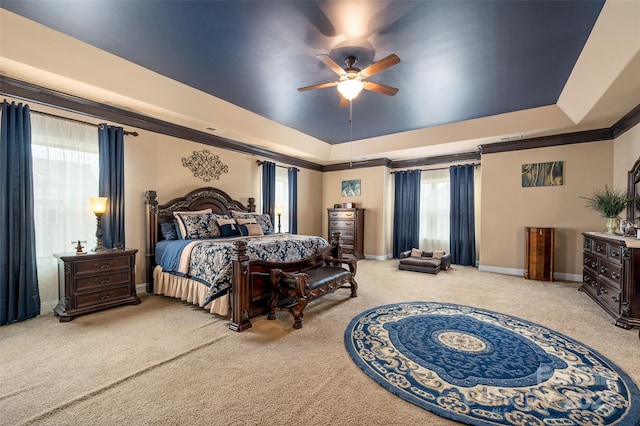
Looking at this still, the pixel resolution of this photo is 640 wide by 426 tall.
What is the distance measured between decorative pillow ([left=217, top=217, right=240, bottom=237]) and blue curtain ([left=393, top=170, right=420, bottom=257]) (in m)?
4.48

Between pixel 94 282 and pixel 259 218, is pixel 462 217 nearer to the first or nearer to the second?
pixel 259 218

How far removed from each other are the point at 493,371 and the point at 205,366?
91.7 inches

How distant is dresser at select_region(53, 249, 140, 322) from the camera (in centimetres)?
313

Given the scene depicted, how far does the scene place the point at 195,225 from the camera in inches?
171

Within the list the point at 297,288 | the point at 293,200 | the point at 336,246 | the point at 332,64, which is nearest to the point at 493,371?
the point at 297,288

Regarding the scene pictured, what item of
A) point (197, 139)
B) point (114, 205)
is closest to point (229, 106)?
point (197, 139)

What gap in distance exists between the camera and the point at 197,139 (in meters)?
5.01

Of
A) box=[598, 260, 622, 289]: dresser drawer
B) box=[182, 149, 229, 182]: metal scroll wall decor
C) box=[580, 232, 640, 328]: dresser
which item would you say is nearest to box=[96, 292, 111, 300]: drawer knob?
box=[182, 149, 229, 182]: metal scroll wall decor

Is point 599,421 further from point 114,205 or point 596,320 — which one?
point 114,205

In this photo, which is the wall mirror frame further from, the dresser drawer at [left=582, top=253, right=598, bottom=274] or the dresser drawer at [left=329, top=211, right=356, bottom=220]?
the dresser drawer at [left=329, top=211, right=356, bottom=220]

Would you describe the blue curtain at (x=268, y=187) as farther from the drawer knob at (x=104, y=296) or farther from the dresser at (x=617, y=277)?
the dresser at (x=617, y=277)

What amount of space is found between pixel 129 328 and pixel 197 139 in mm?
3325

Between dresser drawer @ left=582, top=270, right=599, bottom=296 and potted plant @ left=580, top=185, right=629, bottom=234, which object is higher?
potted plant @ left=580, top=185, right=629, bottom=234

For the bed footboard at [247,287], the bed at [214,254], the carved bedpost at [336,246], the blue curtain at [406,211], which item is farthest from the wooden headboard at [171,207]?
the blue curtain at [406,211]
